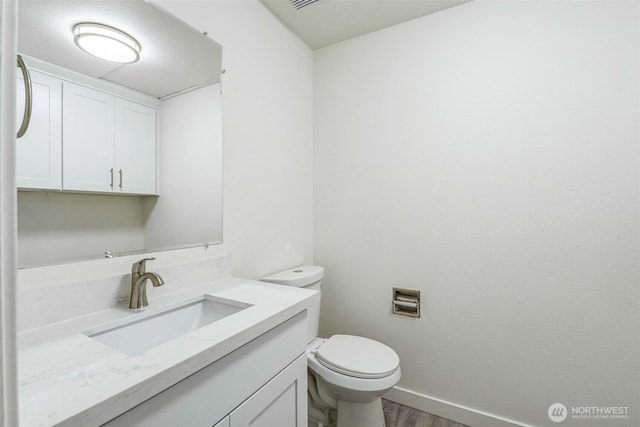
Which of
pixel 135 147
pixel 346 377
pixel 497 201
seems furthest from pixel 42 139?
pixel 497 201

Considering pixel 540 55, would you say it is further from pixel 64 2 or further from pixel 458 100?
pixel 64 2

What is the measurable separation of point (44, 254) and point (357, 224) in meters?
1.50

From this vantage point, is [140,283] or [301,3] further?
[301,3]

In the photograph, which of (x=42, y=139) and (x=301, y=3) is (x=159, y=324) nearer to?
(x=42, y=139)

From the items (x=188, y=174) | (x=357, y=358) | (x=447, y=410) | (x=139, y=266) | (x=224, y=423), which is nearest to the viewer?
(x=224, y=423)

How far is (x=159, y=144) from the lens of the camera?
A: 1.05 metres

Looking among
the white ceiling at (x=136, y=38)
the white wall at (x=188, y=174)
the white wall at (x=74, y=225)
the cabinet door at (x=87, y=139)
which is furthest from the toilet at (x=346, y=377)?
the white ceiling at (x=136, y=38)

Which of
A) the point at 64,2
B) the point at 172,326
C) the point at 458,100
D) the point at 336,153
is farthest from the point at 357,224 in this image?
the point at 64,2

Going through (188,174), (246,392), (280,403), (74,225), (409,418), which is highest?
(188,174)

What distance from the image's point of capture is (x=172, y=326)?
3.11ft

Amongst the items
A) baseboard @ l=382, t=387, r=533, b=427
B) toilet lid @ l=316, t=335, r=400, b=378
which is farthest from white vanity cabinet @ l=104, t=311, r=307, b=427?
baseboard @ l=382, t=387, r=533, b=427

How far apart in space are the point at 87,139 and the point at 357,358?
1.39 meters

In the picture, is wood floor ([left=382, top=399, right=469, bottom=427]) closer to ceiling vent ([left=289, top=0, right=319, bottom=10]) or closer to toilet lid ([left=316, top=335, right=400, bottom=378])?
toilet lid ([left=316, top=335, right=400, bottom=378])

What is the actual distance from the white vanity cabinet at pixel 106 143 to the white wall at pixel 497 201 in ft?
3.95
